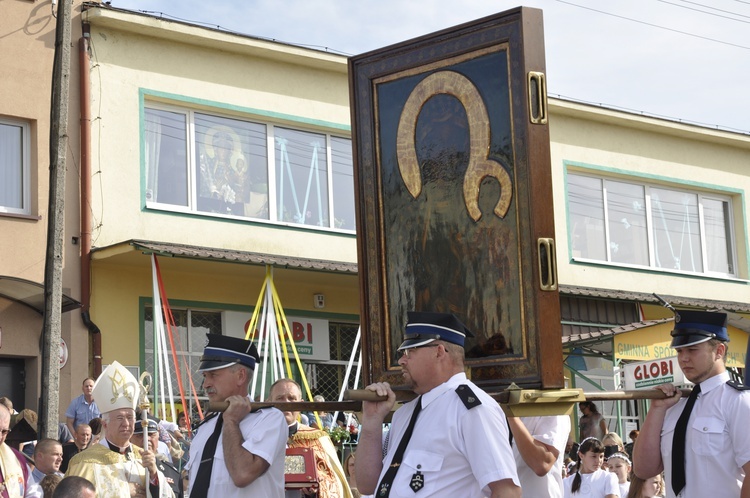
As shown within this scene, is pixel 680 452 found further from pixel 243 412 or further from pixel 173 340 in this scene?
pixel 173 340

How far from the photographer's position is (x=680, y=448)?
6383 mm

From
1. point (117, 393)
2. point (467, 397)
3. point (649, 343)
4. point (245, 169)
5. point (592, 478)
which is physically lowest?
point (592, 478)

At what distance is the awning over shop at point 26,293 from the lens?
635 inches

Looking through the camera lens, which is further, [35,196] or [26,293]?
[35,196]

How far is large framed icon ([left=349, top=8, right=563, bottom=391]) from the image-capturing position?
21.3 feet

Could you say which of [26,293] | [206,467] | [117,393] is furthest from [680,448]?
[26,293]

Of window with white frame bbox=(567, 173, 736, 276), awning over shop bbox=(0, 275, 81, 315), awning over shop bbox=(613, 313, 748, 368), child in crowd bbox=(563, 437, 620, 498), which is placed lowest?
child in crowd bbox=(563, 437, 620, 498)

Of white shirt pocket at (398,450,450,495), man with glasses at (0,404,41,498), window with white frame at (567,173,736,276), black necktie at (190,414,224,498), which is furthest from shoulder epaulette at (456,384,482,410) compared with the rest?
window with white frame at (567,173,736,276)

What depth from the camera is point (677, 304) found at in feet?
78.4

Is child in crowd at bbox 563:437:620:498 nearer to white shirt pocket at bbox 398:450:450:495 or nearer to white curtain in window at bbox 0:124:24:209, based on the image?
white shirt pocket at bbox 398:450:450:495

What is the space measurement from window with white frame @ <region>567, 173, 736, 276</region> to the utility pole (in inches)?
512

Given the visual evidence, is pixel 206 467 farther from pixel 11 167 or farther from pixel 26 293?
pixel 11 167

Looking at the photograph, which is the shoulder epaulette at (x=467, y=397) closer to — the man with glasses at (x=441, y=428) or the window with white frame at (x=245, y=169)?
the man with glasses at (x=441, y=428)

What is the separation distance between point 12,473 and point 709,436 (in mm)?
5335
